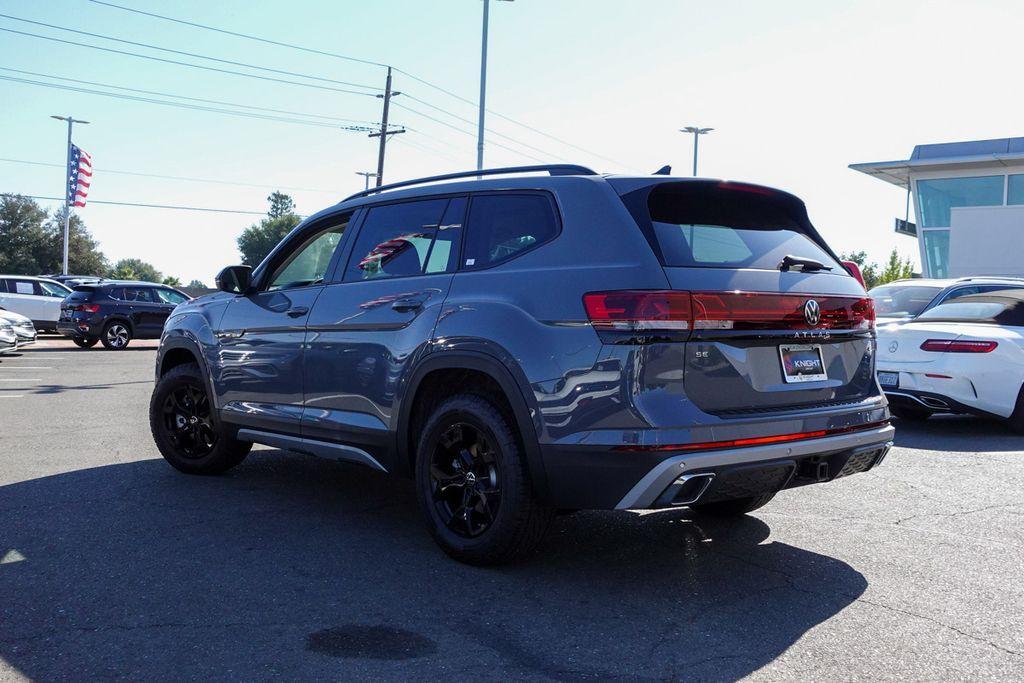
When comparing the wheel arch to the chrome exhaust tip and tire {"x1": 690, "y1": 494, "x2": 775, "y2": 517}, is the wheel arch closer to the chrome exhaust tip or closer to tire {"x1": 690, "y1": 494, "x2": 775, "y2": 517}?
the chrome exhaust tip

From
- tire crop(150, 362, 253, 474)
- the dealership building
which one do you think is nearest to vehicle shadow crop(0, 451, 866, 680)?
tire crop(150, 362, 253, 474)

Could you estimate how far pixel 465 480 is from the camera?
4574 mm

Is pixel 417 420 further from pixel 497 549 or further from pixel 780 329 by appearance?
pixel 780 329

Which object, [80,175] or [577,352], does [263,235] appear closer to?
[80,175]

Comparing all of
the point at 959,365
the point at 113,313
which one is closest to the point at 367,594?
the point at 959,365

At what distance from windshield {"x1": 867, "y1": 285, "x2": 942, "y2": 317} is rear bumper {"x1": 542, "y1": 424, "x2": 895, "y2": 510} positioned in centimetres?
627

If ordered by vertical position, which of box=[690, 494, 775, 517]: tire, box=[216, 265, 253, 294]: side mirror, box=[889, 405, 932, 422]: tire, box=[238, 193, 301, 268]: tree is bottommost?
box=[690, 494, 775, 517]: tire

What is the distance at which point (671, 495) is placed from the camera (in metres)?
3.86

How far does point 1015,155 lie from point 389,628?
134ft

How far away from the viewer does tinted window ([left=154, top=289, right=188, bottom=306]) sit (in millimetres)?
24141

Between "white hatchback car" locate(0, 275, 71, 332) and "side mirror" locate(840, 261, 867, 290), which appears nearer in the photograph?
"side mirror" locate(840, 261, 867, 290)

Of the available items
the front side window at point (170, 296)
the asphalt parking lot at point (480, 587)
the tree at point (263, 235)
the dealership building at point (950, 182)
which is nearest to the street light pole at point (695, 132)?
the dealership building at point (950, 182)

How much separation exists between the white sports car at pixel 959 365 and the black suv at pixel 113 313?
1823 centimetres

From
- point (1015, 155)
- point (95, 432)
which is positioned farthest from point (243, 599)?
point (1015, 155)
